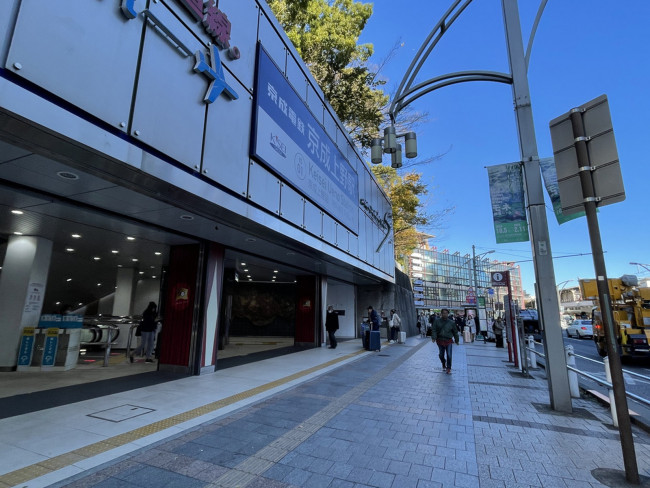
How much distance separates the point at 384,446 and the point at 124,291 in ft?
42.4

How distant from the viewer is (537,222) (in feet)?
19.2

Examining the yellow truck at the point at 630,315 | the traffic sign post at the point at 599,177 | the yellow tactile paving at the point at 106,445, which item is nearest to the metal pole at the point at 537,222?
the traffic sign post at the point at 599,177

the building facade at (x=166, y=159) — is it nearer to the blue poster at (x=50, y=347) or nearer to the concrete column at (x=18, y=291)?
the concrete column at (x=18, y=291)

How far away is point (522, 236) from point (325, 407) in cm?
456

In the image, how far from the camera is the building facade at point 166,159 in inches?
144

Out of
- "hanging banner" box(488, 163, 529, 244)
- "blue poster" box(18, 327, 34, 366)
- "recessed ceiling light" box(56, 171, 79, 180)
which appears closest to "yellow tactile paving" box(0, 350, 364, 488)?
"recessed ceiling light" box(56, 171, 79, 180)

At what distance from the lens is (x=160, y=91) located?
16.1 ft

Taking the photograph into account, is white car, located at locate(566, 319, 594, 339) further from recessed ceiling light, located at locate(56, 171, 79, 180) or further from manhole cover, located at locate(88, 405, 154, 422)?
recessed ceiling light, located at locate(56, 171, 79, 180)

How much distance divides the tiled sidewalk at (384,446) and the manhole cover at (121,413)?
109 cm

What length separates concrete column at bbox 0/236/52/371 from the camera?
723 cm

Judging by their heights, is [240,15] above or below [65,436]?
above

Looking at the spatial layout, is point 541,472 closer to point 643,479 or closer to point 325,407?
point 643,479

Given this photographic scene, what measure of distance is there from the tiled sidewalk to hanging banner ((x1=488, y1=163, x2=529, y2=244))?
299cm

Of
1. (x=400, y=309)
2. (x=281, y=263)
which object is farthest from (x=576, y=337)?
(x=281, y=263)
